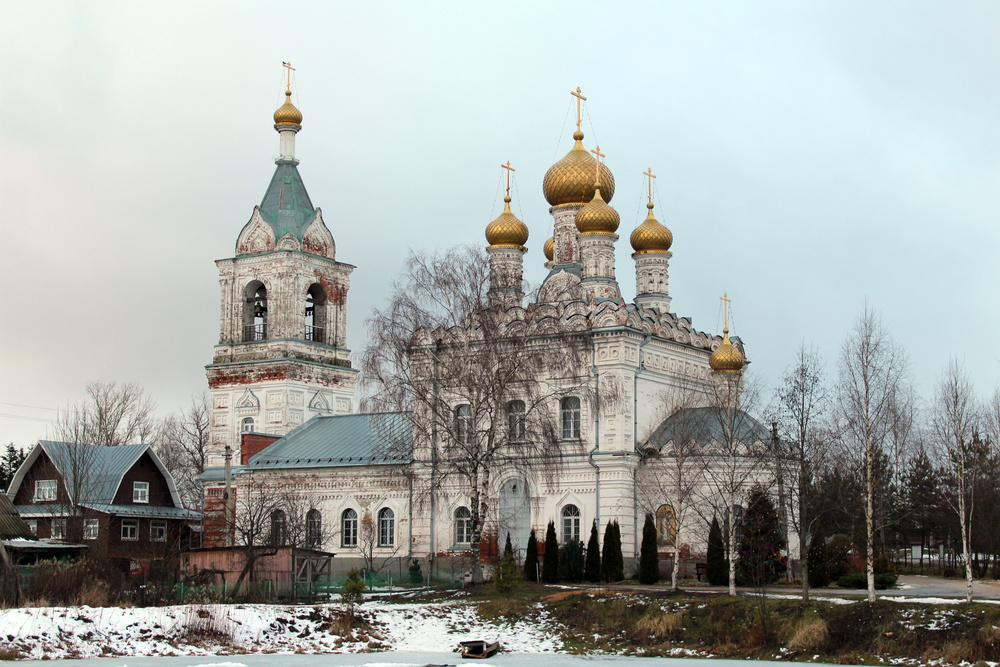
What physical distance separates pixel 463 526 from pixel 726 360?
8475 mm

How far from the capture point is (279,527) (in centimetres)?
3791

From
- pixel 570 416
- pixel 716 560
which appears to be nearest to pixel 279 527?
pixel 570 416

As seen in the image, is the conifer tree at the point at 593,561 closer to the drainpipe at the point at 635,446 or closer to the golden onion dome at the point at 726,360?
the drainpipe at the point at 635,446

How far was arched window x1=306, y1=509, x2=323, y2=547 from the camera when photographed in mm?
36312

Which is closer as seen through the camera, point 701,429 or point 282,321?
point 701,429

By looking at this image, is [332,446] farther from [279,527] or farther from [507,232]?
[507,232]

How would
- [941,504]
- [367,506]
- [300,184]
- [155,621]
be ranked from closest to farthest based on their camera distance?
[155,621], [367,506], [941,504], [300,184]

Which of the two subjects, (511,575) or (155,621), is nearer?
(155,621)

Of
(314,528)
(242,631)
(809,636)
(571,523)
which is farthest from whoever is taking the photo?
(314,528)

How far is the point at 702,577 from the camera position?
1261 inches

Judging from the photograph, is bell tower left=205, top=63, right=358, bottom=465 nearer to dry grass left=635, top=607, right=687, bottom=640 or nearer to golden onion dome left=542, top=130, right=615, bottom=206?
golden onion dome left=542, top=130, right=615, bottom=206

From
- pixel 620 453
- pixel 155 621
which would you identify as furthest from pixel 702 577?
pixel 155 621

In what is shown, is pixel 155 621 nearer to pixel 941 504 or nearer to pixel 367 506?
pixel 367 506

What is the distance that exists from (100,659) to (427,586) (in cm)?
990
